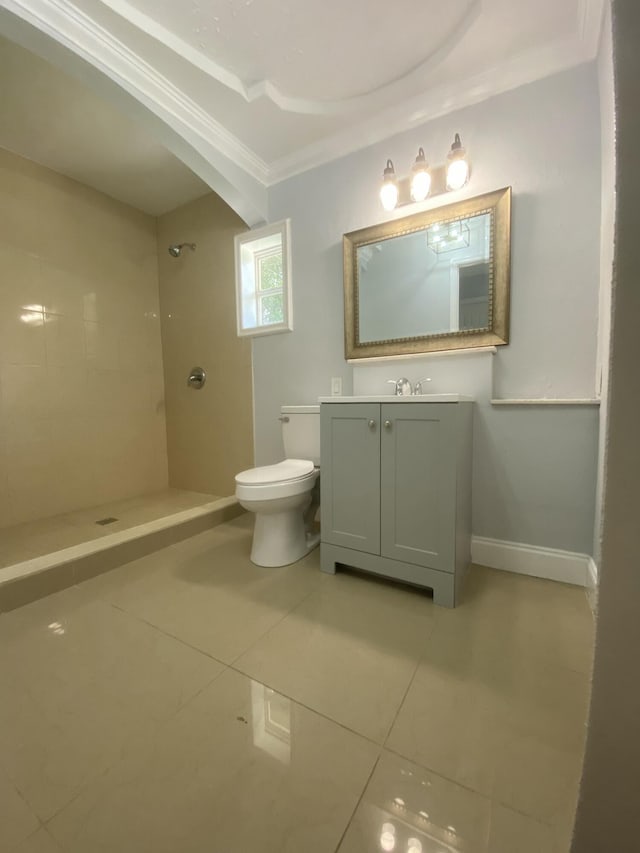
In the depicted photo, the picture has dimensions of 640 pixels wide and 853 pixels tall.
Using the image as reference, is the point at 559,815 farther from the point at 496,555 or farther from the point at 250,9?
the point at 250,9

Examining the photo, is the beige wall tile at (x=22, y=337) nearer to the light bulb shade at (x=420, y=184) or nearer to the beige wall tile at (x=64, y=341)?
the beige wall tile at (x=64, y=341)

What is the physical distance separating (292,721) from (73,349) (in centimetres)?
262

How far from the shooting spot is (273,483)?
1.42 meters

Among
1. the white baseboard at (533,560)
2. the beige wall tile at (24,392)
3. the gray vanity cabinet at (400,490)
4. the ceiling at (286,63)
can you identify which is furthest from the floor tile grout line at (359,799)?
the beige wall tile at (24,392)

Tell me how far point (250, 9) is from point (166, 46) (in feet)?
1.21

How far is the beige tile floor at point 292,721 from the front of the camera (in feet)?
1.96

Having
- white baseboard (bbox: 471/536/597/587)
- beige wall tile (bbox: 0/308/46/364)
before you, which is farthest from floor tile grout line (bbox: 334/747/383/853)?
beige wall tile (bbox: 0/308/46/364)

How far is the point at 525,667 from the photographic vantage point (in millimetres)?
947

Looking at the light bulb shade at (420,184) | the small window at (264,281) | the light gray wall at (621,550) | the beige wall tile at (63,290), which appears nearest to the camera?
the light gray wall at (621,550)

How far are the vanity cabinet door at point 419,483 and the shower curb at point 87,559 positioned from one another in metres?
1.14

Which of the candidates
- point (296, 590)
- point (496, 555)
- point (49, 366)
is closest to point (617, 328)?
point (296, 590)

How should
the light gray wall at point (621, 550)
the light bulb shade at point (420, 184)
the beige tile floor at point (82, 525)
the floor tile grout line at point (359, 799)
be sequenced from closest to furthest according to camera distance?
the light gray wall at point (621, 550) < the floor tile grout line at point (359, 799) < the light bulb shade at point (420, 184) < the beige tile floor at point (82, 525)

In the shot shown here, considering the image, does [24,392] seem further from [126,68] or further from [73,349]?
[126,68]

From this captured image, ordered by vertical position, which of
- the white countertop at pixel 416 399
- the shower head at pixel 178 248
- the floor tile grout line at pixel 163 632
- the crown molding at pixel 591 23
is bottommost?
the floor tile grout line at pixel 163 632
